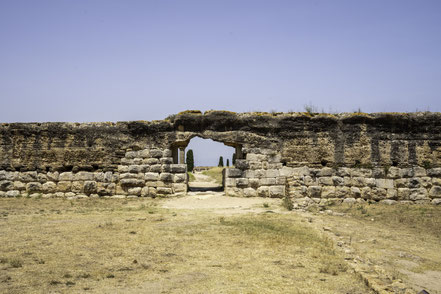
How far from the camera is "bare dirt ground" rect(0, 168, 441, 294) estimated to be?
4984 mm

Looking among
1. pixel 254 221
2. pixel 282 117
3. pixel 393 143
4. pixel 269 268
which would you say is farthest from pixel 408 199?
pixel 269 268

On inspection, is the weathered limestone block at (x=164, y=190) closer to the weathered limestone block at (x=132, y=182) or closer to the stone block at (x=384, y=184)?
the weathered limestone block at (x=132, y=182)

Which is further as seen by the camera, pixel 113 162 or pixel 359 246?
pixel 113 162

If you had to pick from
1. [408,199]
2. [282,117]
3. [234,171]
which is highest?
[282,117]

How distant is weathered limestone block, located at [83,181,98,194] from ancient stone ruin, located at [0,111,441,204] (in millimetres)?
37

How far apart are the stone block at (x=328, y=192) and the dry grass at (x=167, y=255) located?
150 inches

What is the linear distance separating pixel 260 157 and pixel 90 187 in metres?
6.04

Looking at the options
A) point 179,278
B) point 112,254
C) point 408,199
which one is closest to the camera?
point 179,278

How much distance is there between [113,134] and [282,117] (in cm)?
602

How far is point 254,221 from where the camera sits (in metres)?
9.30

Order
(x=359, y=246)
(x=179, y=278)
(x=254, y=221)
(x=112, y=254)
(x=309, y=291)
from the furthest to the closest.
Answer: (x=254, y=221) < (x=359, y=246) < (x=112, y=254) < (x=179, y=278) < (x=309, y=291)

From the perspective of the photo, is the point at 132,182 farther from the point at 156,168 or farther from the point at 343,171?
the point at 343,171

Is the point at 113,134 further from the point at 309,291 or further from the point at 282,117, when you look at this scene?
the point at 309,291

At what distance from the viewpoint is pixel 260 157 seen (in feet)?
44.7
